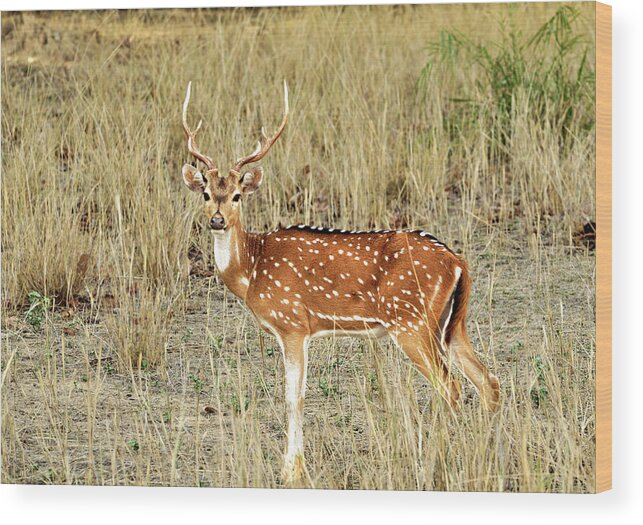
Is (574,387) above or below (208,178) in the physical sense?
below

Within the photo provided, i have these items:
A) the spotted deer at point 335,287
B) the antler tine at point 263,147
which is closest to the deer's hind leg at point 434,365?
the spotted deer at point 335,287

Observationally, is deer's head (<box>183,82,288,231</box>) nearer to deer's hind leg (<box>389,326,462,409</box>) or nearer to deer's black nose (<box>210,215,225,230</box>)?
deer's black nose (<box>210,215,225,230</box>)

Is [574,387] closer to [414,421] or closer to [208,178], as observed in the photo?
[414,421]

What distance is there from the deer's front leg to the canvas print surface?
0.01m

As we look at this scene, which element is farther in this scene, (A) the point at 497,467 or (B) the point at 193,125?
(B) the point at 193,125

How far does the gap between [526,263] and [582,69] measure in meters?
0.80

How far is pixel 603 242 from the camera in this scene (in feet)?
21.4

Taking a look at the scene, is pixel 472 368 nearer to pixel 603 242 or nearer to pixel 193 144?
pixel 603 242

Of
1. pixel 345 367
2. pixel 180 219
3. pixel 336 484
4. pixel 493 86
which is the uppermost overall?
pixel 493 86

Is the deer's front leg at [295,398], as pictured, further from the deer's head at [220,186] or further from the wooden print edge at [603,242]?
the wooden print edge at [603,242]

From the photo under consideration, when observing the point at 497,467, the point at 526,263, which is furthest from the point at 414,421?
the point at 526,263

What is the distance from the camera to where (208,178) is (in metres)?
6.71

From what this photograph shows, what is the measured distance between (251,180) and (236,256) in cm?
30

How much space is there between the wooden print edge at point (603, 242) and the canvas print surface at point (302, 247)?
0.05 meters
